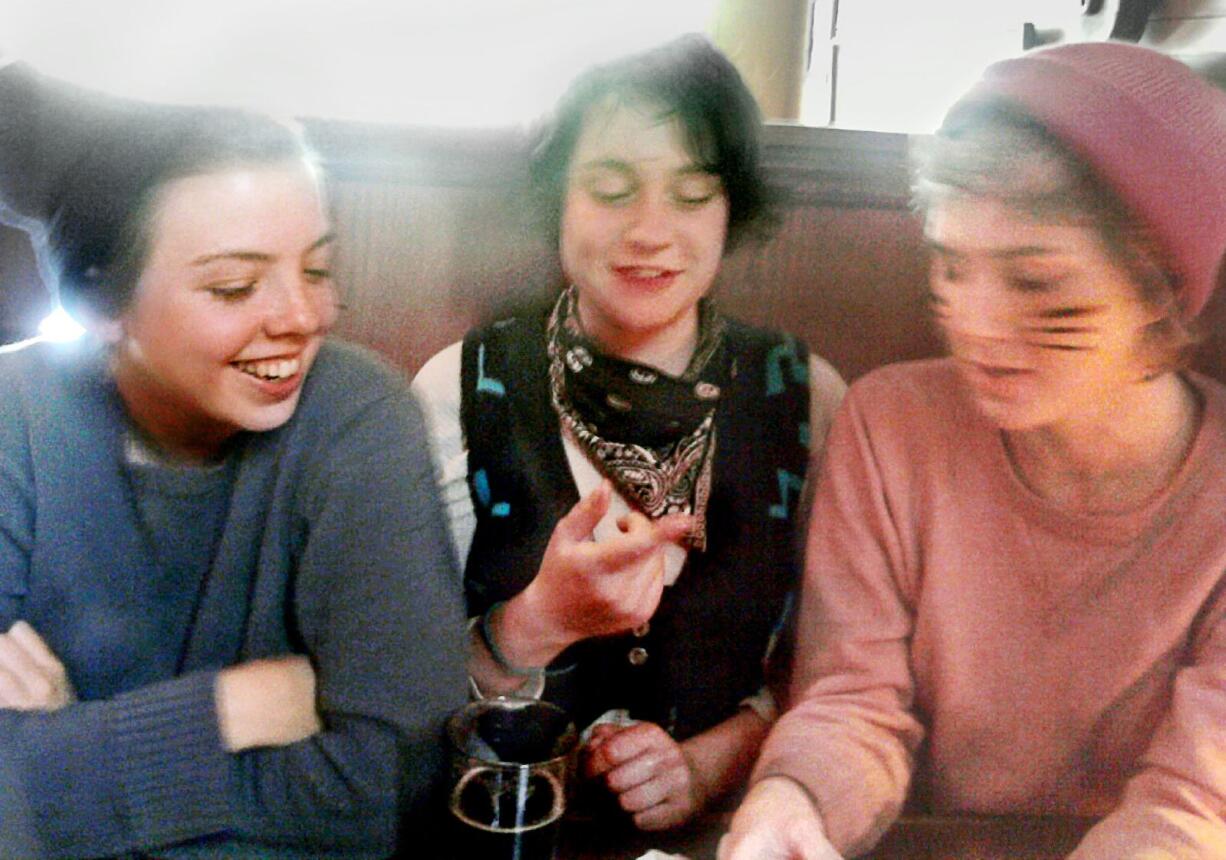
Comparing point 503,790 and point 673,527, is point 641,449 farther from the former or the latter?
point 503,790

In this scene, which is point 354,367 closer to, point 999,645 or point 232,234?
point 232,234

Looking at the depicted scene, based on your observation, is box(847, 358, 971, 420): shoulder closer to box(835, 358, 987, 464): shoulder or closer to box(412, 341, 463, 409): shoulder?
box(835, 358, 987, 464): shoulder

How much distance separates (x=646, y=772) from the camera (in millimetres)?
790

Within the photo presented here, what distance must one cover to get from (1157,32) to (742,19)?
10.8 inches

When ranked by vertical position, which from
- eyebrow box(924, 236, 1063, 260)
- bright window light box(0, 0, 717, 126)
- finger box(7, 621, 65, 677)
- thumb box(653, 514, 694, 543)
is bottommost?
finger box(7, 621, 65, 677)

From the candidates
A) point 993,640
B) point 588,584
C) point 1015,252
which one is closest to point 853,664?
point 993,640

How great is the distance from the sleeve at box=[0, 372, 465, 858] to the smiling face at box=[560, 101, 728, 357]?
0.53ft

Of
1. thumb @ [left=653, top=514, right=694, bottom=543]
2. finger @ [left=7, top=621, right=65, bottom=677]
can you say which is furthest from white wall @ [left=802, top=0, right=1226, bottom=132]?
finger @ [left=7, top=621, right=65, bottom=677]

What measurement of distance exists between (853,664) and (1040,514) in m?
0.17

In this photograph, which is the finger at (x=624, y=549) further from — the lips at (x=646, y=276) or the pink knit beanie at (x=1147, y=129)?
the pink knit beanie at (x=1147, y=129)

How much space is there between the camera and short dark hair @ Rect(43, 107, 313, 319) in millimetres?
680

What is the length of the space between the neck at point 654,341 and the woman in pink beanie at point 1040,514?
0.42 ft

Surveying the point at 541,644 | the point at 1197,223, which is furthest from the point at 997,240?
the point at 541,644

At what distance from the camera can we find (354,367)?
0.76 meters
